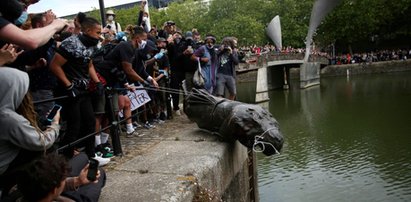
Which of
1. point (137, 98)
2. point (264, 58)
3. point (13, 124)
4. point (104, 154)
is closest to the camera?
point (13, 124)

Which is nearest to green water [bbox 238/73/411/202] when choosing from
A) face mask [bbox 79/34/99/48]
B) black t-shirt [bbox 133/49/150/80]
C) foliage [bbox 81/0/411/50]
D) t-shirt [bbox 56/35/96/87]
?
black t-shirt [bbox 133/49/150/80]

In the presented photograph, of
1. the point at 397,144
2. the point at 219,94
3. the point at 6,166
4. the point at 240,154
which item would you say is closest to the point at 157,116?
the point at 219,94

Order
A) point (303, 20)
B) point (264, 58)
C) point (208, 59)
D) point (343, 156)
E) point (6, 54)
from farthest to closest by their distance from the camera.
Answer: point (303, 20), point (264, 58), point (343, 156), point (208, 59), point (6, 54)

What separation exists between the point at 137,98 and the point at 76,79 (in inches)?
95.3

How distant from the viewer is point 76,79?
4230 millimetres

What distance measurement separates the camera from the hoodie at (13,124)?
2.33m

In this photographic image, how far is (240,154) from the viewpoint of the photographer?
578 cm

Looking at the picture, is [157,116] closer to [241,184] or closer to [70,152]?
[241,184]

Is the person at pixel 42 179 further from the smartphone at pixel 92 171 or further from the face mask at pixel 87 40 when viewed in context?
the face mask at pixel 87 40

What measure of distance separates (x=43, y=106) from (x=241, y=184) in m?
2.96

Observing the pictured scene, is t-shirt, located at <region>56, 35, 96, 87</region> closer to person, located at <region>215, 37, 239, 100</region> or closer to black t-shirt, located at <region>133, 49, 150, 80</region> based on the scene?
black t-shirt, located at <region>133, 49, 150, 80</region>

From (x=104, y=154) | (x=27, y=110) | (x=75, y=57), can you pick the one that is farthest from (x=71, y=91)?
(x=27, y=110)

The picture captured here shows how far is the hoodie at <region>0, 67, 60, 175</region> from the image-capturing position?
2330mm

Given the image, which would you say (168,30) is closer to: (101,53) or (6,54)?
(101,53)
